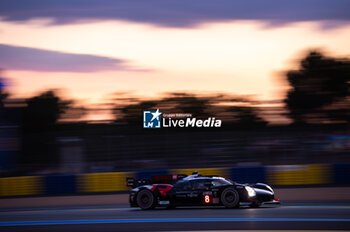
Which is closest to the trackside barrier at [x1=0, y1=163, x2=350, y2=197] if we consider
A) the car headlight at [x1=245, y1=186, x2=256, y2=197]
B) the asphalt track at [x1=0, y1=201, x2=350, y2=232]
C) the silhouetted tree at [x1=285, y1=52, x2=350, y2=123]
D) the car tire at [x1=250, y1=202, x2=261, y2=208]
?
the asphalt track at [x1=0, y1=201, x2=350, y2=232]

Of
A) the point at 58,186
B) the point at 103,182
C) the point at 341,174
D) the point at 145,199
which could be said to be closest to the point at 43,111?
the point at 58,186

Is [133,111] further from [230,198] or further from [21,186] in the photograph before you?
[230,198]

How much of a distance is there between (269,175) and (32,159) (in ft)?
41.2

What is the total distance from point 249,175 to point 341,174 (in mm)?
3434

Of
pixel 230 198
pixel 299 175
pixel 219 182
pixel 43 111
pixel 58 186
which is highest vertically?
pixel 43 111

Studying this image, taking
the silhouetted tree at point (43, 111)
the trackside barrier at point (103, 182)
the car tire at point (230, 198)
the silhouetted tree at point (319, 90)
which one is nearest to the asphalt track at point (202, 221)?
the car tire at point (230, 198)

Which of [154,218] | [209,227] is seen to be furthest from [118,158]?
[209,227]

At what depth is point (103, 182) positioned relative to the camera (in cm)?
1891

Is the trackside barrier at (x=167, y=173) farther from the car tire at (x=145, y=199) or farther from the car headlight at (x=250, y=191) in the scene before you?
the car headlight at (x=250, y=191)

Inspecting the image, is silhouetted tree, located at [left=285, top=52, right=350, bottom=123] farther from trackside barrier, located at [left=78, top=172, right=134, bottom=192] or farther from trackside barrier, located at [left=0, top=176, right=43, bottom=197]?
trackside barrier, located at [left=0, top=176, right=43, bottom=197]

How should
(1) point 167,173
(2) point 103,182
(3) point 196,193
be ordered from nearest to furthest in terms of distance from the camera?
1. (3) point 196,193
2. (1) point 167,173
3. (2) point 103,182

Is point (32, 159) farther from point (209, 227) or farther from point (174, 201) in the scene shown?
point (209, 227)

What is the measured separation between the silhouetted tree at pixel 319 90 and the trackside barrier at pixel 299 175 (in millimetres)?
11148

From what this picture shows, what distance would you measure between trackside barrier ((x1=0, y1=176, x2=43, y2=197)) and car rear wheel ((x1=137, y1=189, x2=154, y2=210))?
336 inches
